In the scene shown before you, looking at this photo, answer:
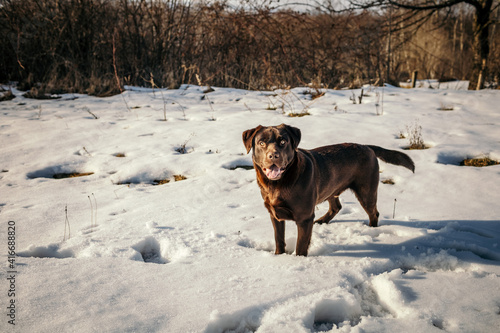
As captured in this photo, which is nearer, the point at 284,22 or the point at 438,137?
the point at 438,137

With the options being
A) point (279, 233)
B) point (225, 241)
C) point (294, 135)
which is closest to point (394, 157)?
point (294, 135)

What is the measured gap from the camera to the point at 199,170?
4348mm

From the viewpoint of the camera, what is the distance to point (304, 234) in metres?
2.33

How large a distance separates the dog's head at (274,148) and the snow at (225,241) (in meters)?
0.72

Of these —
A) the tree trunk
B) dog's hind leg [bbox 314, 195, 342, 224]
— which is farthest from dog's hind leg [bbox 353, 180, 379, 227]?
the tree trunk

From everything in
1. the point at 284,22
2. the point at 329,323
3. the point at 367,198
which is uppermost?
the point at 284,22

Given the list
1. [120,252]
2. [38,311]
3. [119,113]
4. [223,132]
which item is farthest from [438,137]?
[119,113]

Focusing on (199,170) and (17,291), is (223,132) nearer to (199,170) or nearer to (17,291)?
(199,170)

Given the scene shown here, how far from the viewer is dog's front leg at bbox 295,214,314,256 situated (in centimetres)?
232

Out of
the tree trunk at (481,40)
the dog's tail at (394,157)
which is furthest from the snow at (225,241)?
the tree trunk at (481,40)

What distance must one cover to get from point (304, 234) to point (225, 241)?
696 mm

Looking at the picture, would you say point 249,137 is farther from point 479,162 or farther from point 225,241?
point 479,162

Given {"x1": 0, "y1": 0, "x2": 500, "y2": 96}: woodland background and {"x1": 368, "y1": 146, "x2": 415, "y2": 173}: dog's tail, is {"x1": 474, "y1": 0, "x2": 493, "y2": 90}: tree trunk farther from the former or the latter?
{"x1": 368, "y1": 146, "x2": 415, "y2": 173}: dog's tail

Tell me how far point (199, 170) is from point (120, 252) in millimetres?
2080
